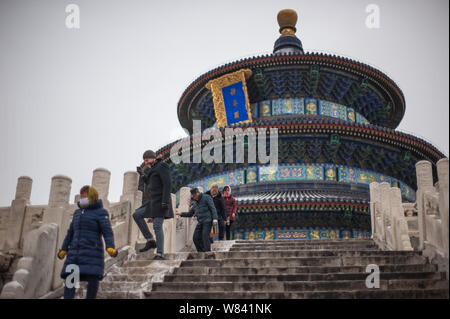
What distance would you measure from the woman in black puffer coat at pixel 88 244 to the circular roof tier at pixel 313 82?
49.9 feet

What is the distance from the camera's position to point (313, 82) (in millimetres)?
20641

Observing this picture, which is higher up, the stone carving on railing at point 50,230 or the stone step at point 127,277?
the stone carving on railing at point 50,230

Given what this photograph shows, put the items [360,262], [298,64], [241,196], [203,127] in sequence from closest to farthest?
[360,262], [241,196], [298,64], [203,127]

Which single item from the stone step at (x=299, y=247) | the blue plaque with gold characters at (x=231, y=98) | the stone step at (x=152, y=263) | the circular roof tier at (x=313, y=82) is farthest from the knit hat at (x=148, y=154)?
the circular roof tier at (x=313, y=82)

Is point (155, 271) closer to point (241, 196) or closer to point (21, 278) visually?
point (21, 278)

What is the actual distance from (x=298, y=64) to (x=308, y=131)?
13.6ft

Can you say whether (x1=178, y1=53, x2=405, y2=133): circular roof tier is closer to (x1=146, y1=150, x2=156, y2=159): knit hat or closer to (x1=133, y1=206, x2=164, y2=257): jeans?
(x1=146, y1=150, x2=156, y2=159): knit hat

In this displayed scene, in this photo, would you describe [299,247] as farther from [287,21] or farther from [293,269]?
[287,21]

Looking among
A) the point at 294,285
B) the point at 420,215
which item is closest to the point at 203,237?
the point at 294,285

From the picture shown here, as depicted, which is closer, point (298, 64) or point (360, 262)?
point (360, 262)

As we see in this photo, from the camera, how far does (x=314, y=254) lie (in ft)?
27.1

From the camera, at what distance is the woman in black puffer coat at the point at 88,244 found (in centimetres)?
541

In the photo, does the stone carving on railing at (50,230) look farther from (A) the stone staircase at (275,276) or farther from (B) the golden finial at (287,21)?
(B) the golden finial at (287,21)
